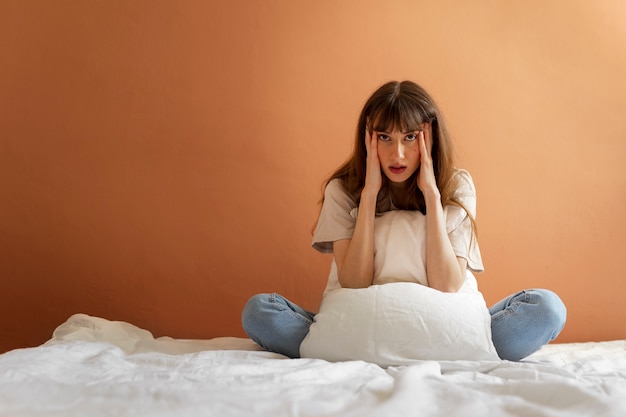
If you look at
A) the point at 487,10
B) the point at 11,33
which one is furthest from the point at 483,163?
the point at 11,33

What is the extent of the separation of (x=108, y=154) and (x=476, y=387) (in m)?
1.57

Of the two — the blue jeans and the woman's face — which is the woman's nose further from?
the blue jeans

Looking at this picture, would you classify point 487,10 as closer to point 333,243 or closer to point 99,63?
point 333,243

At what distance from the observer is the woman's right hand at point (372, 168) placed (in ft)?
6.38

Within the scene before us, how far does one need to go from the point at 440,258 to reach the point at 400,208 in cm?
25

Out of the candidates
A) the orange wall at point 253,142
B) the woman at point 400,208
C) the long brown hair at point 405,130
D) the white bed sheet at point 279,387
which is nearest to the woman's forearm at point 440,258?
the woman at point 400,208

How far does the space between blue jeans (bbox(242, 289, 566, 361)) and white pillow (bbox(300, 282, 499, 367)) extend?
8 cm

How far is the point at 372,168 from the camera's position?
197 cm

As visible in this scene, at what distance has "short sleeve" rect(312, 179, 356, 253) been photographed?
198 centimetres

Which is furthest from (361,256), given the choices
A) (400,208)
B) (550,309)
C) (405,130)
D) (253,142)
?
(253,142)

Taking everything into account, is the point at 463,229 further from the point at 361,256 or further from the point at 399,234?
the point at 361,256

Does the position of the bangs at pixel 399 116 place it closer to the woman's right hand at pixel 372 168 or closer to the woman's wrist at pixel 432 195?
the woman's right hand at pixel 372 168

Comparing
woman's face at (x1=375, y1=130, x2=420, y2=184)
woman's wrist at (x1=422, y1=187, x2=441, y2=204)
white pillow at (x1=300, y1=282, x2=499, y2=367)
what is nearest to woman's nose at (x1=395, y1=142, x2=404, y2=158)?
woman's face at (x1=375, y1=130, x2=420, y2=184)

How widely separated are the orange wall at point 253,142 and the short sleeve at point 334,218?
369mm
